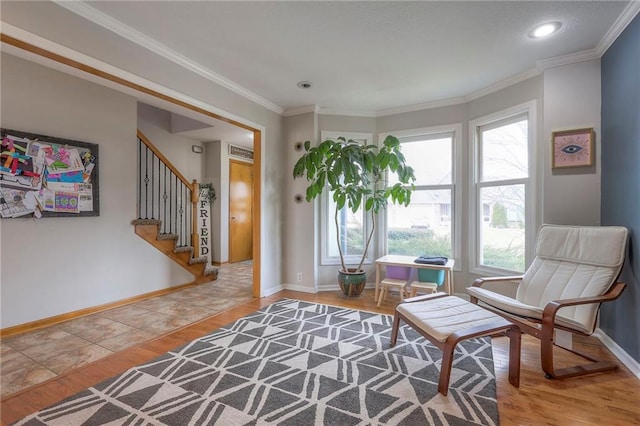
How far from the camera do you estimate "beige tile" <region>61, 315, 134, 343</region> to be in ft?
8.93

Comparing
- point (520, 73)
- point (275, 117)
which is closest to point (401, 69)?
point (520, 73)

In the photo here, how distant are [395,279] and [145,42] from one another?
3477 mm

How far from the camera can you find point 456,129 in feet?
12.5

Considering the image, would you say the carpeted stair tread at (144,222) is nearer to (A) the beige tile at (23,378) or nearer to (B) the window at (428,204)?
(A) the beige tile at (23,378)

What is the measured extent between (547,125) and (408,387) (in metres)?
2.74

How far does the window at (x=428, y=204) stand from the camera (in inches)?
154

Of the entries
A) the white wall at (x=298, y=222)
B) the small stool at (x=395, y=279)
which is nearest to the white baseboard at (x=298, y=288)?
the white wall at (x=298, y=222)

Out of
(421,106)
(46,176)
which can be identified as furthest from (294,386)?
(421,106)

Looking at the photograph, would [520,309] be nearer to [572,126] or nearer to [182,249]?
[572,126]

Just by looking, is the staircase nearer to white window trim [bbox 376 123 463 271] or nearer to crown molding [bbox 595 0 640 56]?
white window trim [bbox 376 123 463 271]

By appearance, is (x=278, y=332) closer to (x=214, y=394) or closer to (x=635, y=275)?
(x=214, y=394)

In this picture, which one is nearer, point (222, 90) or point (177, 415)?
point (177, 415)

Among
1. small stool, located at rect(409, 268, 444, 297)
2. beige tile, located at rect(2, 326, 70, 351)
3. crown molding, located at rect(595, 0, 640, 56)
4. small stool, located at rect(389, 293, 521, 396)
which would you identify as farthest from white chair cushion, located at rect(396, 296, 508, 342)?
beige tile, located at rect(2, 326, 70, 351)

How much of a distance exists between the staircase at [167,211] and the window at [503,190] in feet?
13.1
